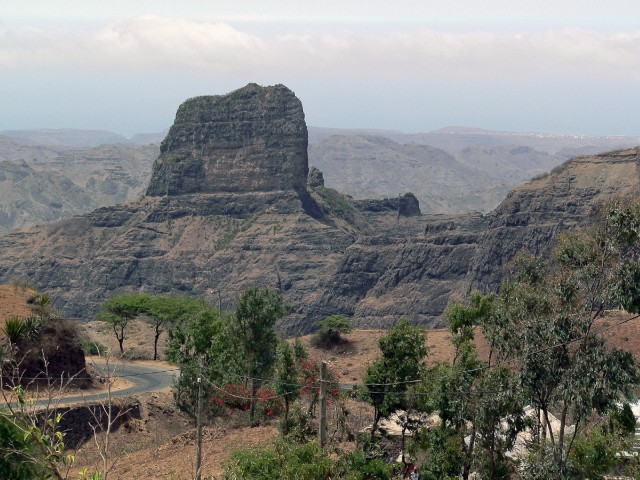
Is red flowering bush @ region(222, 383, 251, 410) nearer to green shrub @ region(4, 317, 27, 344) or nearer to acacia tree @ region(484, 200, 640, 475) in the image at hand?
green shrub @ region(4, 317, 27, 344)

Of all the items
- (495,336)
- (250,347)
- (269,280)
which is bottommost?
(269,280)

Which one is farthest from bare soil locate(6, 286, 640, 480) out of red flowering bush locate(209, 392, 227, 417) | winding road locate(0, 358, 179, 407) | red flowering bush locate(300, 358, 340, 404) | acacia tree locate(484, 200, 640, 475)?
red flowering bush locate(300, 358, 340, 404)

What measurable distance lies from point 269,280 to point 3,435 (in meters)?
158

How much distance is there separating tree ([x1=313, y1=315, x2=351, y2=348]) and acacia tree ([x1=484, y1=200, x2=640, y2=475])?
52.3 meters

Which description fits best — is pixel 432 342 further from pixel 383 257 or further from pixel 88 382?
pixel 383 257

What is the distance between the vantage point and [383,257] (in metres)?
186

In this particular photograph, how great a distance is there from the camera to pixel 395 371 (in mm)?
43906

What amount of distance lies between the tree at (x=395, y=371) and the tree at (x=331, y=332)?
41626mm

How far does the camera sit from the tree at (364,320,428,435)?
43594 millimetres

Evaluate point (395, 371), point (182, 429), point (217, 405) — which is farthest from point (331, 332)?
point (395, 371)

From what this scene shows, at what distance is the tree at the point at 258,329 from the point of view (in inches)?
2057

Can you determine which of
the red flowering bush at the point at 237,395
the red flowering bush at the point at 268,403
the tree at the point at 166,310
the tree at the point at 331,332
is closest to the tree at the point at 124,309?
the tree at the point at 166,310

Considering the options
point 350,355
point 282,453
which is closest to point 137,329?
point 350,355

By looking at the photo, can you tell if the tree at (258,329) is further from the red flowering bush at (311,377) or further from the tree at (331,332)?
the tree at (331,332)
